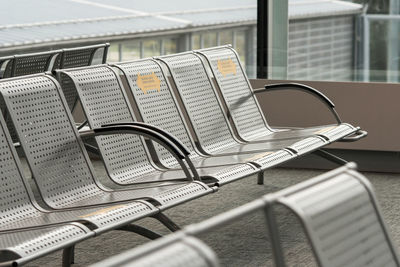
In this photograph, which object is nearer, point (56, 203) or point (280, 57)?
point (56, 203)

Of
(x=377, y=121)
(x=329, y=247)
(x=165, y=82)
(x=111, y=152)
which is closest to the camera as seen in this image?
(x=329, y=247)

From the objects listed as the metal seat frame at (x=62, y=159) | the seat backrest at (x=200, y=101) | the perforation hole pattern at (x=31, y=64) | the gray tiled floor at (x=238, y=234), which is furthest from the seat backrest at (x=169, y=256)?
the perforation hole pattern at (x=31, y=64)

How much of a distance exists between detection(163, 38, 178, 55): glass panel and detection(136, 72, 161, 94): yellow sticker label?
3.75 meters

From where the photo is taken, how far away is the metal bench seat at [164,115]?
454cm

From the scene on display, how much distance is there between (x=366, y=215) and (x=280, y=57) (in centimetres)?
503

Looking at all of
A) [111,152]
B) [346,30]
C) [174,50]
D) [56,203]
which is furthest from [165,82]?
[174,50]

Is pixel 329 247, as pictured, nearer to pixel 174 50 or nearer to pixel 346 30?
pixel 346 30

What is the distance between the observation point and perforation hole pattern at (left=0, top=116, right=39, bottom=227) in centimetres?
355

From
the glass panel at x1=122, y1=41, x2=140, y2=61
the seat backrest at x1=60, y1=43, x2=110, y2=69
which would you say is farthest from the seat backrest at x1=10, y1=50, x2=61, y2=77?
the glass panel at x1=122, y1=41, x2=140, y2=61

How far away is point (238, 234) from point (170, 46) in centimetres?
426

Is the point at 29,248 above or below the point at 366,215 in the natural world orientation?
below

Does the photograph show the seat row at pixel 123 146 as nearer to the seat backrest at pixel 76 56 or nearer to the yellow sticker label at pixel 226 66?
the yellow sticker label at pixel 226 66

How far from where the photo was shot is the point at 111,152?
426 centimetres

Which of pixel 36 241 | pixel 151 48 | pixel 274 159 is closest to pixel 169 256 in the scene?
pixel 36 241
